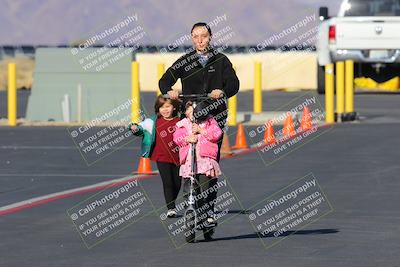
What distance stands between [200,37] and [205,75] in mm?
368

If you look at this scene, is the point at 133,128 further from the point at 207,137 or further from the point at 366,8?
the point at 366,8

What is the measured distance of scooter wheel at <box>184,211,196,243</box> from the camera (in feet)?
39.5

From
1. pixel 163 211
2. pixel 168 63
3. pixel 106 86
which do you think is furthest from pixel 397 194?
pixel 168 63

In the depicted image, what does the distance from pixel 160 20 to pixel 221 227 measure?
159 metres

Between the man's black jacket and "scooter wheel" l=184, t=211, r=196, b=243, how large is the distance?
960 millimetres

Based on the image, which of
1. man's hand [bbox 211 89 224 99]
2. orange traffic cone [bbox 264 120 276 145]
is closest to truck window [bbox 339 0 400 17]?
orange traffic cone [bbox 264 120 276 145]

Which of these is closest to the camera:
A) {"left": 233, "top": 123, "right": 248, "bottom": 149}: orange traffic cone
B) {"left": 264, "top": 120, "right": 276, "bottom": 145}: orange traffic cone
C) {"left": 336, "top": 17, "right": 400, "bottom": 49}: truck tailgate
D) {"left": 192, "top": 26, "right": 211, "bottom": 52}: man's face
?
{"left": 192, "top": 26, "right": 211, "bottom": 52}: man's face

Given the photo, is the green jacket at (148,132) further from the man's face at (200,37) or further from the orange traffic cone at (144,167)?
the orange traffic cone at (144,167)

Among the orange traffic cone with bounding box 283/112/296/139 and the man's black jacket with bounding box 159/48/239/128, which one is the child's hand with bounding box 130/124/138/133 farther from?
the orange traffic cone with bounding box 283/112/296/139

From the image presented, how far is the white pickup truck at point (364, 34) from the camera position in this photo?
1420 inches

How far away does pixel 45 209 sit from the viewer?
49.0 feet

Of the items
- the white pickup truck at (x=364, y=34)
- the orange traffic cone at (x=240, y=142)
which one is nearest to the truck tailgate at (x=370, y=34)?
the white pickup truck at (x=364, y=34)

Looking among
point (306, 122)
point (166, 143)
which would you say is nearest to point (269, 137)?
point (306, 122)

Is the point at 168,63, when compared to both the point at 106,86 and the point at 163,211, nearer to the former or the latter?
the point at 106,86
